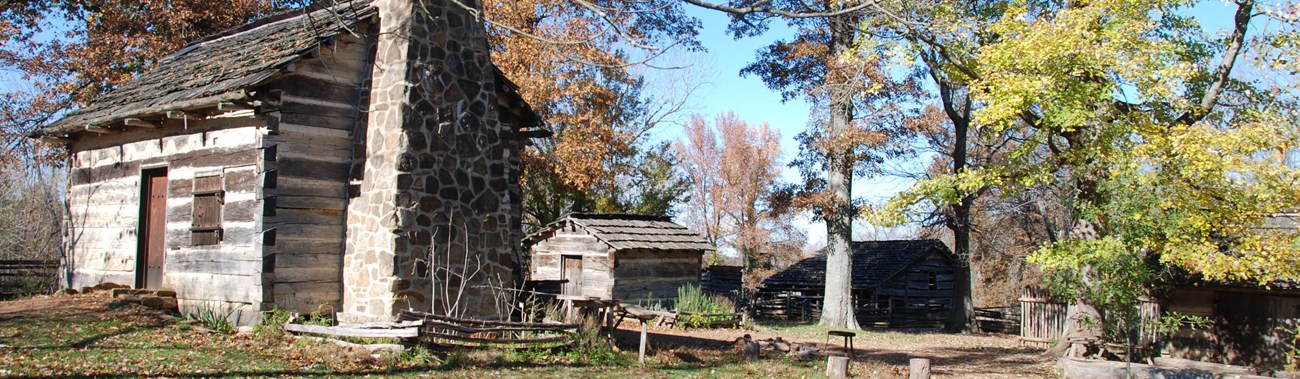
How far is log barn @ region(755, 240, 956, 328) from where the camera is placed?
1296 inches

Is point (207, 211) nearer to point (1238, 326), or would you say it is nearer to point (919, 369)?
point (919, 369)

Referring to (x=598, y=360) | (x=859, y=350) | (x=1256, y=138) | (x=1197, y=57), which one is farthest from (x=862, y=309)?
(x=598, y=360)

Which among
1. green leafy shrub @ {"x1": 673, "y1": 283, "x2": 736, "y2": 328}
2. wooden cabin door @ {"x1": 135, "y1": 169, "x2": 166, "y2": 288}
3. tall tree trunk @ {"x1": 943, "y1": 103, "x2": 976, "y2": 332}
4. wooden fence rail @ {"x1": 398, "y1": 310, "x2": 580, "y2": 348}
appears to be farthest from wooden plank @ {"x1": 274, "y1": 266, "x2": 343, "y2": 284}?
tall tree trunk @ {"x1": 943, "y1": 103, "x2": 976, "y2": 332}

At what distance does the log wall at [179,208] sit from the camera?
532 inches

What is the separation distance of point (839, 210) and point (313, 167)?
1611cm

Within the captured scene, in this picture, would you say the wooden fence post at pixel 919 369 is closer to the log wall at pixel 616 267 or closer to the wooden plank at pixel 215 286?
the wooden plank at pixel 215 286

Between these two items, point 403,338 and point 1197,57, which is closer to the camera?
point 403,338

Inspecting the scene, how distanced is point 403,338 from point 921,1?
13557 millimetres

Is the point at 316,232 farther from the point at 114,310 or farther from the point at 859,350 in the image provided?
the point at 859,350

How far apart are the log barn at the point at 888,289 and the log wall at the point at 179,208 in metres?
21.7

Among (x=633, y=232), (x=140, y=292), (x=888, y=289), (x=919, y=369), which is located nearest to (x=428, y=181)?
(x=140, y=292)

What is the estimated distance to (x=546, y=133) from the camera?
17.1 metres

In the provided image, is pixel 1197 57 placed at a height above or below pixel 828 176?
above

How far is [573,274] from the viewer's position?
27.4 metres
